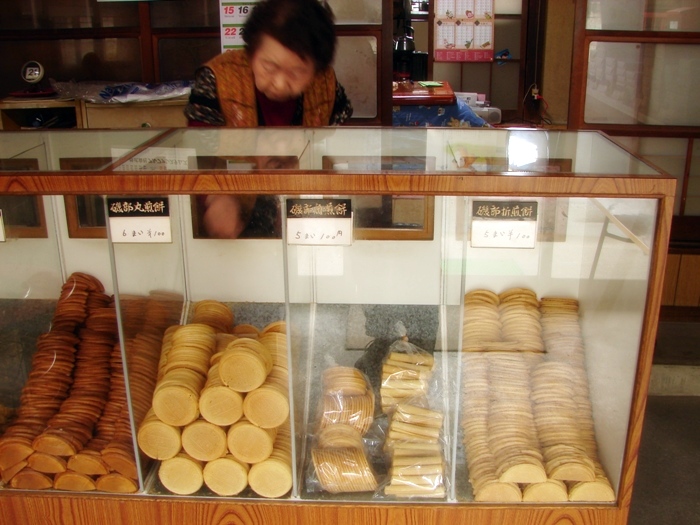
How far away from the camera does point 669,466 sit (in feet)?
6.56

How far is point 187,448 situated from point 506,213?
679 millimetres

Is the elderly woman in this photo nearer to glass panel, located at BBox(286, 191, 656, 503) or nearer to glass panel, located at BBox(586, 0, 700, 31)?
glass panel, located at BBox(286, 191, 656, 503)

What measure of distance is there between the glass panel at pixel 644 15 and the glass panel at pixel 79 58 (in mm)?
1765

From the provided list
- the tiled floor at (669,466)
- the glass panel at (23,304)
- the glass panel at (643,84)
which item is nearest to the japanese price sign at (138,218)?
the glass panel at (23,304)

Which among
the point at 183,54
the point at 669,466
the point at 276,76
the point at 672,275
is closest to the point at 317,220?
the point at 276,76

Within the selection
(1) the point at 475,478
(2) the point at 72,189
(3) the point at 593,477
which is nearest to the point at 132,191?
(2) the point at 72,189

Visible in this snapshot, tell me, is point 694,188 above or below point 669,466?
above

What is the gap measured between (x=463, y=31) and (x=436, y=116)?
2.33 m

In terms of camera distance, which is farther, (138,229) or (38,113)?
(38,113)

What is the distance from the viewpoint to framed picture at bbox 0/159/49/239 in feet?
3.75

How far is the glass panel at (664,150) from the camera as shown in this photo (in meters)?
2.60

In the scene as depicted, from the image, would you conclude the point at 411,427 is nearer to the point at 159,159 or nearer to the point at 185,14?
the point at 159,159

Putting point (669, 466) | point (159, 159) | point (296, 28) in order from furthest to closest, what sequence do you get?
point (669, 466)
point (296, 28)
point (159, 159)

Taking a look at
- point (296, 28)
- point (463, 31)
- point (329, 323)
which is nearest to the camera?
point (329, 323)
